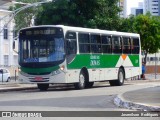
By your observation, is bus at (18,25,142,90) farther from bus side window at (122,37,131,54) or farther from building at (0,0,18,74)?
building at (0,0,18,74)

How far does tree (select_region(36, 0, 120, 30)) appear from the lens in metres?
36.3

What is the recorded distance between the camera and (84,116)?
13555mm

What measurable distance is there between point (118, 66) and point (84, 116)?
17458 millimetres

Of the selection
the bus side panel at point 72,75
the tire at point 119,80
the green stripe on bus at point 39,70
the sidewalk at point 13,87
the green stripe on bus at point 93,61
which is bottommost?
the sidewalk at point 13,87

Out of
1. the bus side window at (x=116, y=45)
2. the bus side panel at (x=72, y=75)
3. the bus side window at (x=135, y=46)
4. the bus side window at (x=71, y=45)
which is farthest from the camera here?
the bus side window at (x=135, y=46)

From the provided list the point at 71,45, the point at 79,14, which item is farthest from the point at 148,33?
the point at 71,45

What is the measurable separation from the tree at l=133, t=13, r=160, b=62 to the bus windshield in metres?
32.0

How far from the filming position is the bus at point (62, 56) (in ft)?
82.2

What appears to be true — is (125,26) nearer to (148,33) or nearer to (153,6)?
(148,33)

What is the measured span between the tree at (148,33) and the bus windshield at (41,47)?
3203 cm

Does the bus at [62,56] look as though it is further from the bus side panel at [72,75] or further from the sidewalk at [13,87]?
the sidewalk at [13,87]

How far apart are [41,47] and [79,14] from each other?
12.2m

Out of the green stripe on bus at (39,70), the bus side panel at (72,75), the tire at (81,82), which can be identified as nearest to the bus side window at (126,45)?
the tire at (81,82)

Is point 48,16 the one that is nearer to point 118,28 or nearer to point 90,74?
point 118,28
